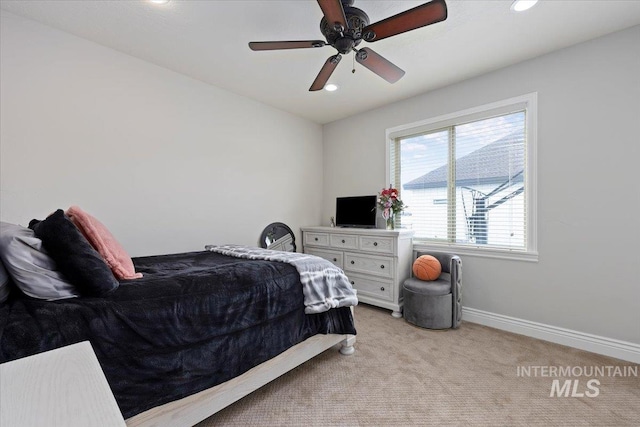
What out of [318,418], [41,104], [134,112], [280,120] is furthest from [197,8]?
[318,418]

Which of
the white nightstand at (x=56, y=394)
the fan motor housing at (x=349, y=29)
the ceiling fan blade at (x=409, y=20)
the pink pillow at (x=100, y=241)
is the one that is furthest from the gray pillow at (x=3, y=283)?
the ceiling fan blade at (x=409, y=20)

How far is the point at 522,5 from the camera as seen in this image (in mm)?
1938

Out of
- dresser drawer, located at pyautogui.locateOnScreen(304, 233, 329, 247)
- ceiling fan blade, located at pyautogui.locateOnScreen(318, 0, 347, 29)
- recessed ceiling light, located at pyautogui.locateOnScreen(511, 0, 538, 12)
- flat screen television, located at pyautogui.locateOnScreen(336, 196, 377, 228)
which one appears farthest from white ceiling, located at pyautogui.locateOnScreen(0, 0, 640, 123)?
dresser drawer, located at pyautogui.locateOnScreen(304, 233, 329, 247)

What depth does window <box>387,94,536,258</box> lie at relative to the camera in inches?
109

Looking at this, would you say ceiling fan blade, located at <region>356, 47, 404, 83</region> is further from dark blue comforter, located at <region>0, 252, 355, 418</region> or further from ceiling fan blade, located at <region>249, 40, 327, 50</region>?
dark blue comforter, located at <region>0, 252, 355, 418</region>

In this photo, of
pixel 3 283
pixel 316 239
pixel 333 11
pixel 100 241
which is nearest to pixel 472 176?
pixel 316 239

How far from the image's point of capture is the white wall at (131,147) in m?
2.13

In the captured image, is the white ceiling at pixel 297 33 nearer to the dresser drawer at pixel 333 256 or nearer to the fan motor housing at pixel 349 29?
the fan motor housing at pixel 349 29

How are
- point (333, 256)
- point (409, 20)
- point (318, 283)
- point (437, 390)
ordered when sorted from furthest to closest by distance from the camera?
1. point (333, 256)
2. point (318, 283)
3. point (437, 390)
4. point (409, 20)

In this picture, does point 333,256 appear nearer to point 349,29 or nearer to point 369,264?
point 369,264

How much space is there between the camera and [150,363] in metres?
1.29

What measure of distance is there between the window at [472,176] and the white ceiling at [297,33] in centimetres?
54

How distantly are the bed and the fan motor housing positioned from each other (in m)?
1.53

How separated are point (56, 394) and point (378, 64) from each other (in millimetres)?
2310
